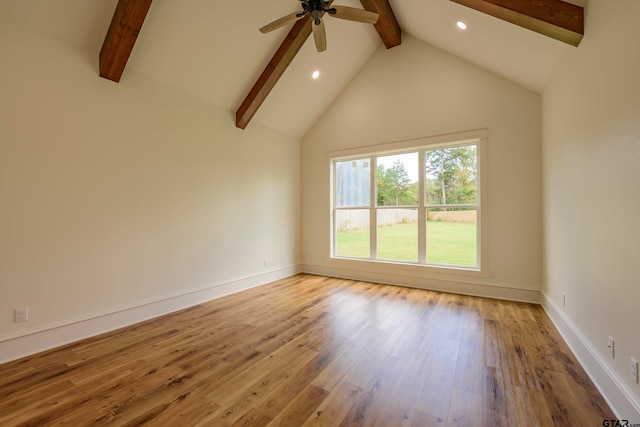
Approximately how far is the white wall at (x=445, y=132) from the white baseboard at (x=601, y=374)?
1.18 meters

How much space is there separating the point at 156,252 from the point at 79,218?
0.87 metres

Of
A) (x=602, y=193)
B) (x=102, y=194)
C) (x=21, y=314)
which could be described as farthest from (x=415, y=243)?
(x=21, y=314)

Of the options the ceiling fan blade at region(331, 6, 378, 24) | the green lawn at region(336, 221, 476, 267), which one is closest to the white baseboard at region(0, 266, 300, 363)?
the green lawn at region(336, 221, 476, 267)

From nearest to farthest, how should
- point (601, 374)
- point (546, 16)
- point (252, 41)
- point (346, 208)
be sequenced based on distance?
point (601, 374)
point (546, 16)
point (252, 41)
point (346, 208)

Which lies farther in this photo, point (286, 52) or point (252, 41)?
point (286, 52)

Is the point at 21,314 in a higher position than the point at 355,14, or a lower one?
lower

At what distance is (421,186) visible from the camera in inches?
186

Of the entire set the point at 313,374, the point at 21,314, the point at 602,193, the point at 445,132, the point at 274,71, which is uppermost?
the point at 274,71

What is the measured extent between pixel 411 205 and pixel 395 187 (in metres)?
0.44

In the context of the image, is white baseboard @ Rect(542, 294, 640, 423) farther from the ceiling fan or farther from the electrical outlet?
the electrical outlet

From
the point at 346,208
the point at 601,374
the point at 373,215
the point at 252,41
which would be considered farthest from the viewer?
the point at 346,208

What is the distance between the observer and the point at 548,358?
2377 millimetres

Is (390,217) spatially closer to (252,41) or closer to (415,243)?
(415,243)

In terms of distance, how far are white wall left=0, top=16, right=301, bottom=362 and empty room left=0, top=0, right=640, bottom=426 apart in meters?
0.02
